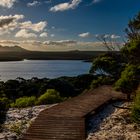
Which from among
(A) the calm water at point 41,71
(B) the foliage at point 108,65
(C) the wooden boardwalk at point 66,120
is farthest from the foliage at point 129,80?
(A) the calm water at point 41,71

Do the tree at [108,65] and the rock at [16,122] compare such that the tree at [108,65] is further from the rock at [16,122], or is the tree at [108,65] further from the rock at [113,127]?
the rock at [113,127]

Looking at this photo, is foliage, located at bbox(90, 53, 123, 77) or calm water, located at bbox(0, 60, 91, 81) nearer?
foliage, located at bbox(90, 53, 123, 77)

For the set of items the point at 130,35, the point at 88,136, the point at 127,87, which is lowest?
the point at 88,136

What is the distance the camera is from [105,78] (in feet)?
87.7

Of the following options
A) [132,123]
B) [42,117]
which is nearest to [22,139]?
[42,117]

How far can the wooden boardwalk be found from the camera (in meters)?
11.9

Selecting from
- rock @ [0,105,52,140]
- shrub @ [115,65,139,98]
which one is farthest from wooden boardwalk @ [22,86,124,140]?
shrub @ [115,65,139,98]

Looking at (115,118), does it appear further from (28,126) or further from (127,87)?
(28,126)

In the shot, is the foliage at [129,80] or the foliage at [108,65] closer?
the foliage at [129,80]

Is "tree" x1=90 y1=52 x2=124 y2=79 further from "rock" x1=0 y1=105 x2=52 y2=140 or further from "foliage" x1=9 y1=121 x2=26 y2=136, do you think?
"foliage" x1=9 y1=121 x2=26 y2=136

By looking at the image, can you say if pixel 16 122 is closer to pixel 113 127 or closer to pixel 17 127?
pixel 17 127

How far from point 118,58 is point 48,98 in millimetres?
5915

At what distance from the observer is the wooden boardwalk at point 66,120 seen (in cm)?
1185

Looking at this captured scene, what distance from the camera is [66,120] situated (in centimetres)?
1367
